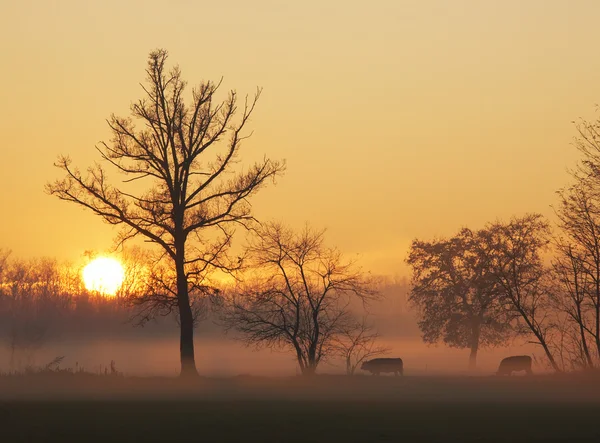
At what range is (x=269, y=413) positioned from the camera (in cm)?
2652

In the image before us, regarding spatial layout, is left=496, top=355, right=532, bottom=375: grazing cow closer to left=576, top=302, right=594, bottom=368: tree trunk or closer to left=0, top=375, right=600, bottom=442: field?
left=0, top=375, right=600, bottom=442: field

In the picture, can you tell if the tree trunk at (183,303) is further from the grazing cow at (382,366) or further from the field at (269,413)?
the grazing cow at (382,366)

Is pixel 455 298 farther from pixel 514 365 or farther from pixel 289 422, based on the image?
pixel 289 422

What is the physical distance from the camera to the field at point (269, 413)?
68.4 ft

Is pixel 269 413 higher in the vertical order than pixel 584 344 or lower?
lower

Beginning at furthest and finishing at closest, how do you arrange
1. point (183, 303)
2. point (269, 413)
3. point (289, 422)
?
1. point (183, 303)
2. point (269, 413)
3. point (289, 422)

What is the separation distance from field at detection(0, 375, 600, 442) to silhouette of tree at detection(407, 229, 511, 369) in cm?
3382

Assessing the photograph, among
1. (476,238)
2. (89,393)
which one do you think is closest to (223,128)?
(89,393)

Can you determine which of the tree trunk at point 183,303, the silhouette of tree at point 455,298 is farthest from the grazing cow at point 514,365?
the tree trunk at point 183,303

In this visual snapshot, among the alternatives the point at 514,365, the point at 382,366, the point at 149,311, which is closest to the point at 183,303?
the point at 149,311

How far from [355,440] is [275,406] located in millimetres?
10195

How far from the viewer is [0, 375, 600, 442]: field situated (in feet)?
68.4

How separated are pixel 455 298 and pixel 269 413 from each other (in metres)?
54.9

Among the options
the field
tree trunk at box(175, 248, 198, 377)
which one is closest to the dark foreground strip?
the field
